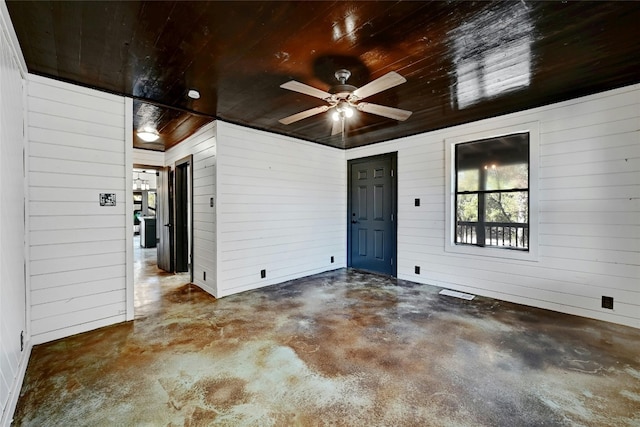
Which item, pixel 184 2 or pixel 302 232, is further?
pixel 302 232

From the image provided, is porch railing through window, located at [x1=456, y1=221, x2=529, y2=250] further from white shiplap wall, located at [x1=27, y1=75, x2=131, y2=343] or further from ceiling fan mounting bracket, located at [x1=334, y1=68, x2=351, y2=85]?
white shiplap wall, located at [x1=27, y1=75, x2=131, y2=343]

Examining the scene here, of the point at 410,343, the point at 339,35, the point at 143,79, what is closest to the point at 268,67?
the point at 339,35

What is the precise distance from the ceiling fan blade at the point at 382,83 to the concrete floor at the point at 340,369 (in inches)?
85.8

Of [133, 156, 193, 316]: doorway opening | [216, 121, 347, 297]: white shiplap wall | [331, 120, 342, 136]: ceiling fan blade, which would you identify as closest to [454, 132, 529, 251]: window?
[331, 120, 342, 136]: ceiling fan blade

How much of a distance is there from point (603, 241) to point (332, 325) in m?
3.07

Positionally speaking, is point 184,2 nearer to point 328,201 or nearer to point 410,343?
point 410,343

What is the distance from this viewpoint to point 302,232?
199 inches

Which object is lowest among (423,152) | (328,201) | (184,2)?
(328,201)

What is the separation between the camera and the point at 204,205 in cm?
423

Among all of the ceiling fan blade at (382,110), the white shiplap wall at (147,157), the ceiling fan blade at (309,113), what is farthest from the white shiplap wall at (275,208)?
the white shiplap wall at (147,157)

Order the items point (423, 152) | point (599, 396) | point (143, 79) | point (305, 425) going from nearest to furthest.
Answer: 1. point (305, 425)
2. point (599, 396)
3. point (143, 79)
4. point (423, 152)

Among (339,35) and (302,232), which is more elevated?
(339,35)

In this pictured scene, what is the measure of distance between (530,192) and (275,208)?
11.6ft

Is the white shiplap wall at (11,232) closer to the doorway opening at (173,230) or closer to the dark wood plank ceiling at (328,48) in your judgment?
the dark wood plank ceiling at (328,48)
